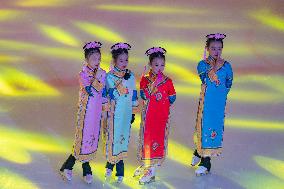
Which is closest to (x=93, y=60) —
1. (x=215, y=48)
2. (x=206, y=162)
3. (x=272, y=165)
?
(x=215, y=48)

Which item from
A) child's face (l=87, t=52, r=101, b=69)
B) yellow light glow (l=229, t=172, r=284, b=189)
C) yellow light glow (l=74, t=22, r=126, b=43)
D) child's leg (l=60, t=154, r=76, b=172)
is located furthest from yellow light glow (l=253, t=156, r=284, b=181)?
yellow light glow (l=74, t=22, r=126, b=43)

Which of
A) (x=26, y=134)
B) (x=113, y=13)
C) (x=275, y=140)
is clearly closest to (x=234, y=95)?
(x=275, y=140)

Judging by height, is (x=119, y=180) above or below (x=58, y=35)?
below

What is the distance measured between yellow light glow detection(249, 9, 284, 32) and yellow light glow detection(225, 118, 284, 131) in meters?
1.29

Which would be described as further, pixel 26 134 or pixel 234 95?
pixel 234 95

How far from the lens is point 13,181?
15.4 ft

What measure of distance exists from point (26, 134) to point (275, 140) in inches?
81.9

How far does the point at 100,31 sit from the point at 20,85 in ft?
2.99

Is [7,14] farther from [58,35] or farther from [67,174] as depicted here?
[67,174]

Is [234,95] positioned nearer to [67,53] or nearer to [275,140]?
[275,140]

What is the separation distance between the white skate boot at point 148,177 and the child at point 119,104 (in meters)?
0.21

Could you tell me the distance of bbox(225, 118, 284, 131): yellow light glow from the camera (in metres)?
5.97

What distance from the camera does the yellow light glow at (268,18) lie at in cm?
690

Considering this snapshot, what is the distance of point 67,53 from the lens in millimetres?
6355
